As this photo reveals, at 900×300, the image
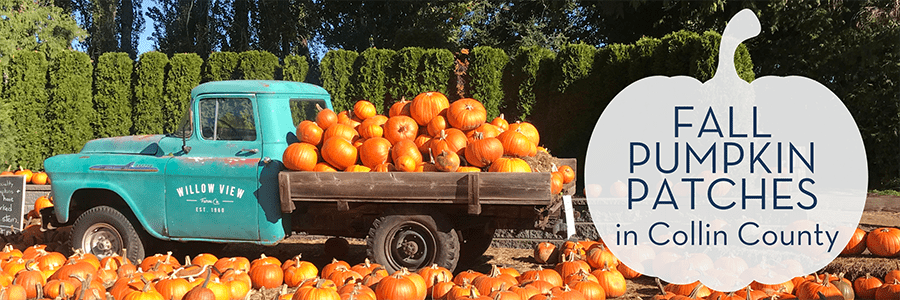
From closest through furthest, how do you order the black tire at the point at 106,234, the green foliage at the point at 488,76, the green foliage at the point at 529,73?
the black tire at the point at 106,234 < the green foliage at the point at 529,73 < the green foliage at the point at 488,76

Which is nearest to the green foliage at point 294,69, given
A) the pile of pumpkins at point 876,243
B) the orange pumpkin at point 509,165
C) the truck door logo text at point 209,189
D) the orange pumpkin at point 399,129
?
the truck door logo text at point 209,189

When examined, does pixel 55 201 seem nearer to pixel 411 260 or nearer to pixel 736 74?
pixel 411 260

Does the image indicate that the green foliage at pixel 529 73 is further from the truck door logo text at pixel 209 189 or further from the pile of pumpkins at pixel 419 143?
the truck door logo text at pixel 209 189

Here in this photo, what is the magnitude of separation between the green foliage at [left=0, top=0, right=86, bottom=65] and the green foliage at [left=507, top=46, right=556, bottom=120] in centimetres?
1088

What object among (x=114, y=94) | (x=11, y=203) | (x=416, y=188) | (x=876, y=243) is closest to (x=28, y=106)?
(x=114, y=94)

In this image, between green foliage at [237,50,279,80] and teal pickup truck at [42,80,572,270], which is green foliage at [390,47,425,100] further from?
teal pickup truck at [42,80,572,270]

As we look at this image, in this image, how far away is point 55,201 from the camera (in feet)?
21.9

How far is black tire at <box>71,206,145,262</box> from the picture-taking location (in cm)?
633

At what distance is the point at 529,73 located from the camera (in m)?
11.4

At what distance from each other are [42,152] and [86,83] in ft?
4.78

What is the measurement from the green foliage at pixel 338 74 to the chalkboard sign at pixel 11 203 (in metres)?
5.53

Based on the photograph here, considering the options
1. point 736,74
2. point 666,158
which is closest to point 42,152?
point 666,158

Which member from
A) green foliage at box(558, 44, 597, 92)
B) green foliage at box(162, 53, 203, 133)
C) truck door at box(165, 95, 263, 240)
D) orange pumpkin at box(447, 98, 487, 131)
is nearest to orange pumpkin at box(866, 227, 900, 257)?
orange pumpkin at box(447, 98, 487, 131)

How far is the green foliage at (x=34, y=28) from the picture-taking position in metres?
16.7
